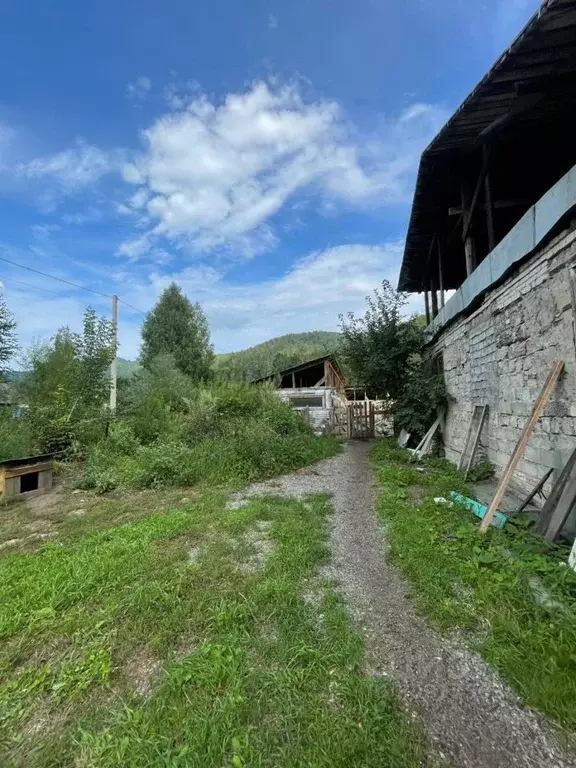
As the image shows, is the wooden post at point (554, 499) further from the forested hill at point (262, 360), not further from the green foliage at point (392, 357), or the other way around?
the forested hill at point (262, 360)

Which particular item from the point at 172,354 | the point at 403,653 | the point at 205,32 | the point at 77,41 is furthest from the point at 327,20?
the point at 172,354

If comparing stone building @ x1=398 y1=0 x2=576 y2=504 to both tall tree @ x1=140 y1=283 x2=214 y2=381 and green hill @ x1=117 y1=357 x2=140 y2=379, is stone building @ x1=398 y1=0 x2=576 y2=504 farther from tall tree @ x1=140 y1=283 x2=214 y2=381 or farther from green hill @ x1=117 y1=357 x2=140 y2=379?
tall tree @ x1=140 y1=283 x2=214 y2=381

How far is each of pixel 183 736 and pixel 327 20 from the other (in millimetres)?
10517

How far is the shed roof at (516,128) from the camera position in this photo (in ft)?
11.9

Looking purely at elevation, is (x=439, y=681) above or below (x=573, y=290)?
below

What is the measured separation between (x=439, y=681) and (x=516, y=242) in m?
4.49

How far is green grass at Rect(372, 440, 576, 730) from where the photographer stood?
1689 millimetres

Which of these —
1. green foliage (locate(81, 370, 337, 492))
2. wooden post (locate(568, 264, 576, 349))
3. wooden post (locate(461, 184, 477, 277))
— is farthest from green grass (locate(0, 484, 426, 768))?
wooden post (locate(461, 184, 477, 277))

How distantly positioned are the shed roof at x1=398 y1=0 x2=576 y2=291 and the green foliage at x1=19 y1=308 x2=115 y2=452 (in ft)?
29.8

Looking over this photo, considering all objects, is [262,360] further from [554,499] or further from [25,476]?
[554,499]

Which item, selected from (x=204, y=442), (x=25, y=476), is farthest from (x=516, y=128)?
(x=25, y=476)

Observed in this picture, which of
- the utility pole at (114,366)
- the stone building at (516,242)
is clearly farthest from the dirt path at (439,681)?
the utility pole at (114,366)

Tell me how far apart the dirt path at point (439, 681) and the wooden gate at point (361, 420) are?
1192 centimetres

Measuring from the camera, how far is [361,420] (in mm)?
15148
